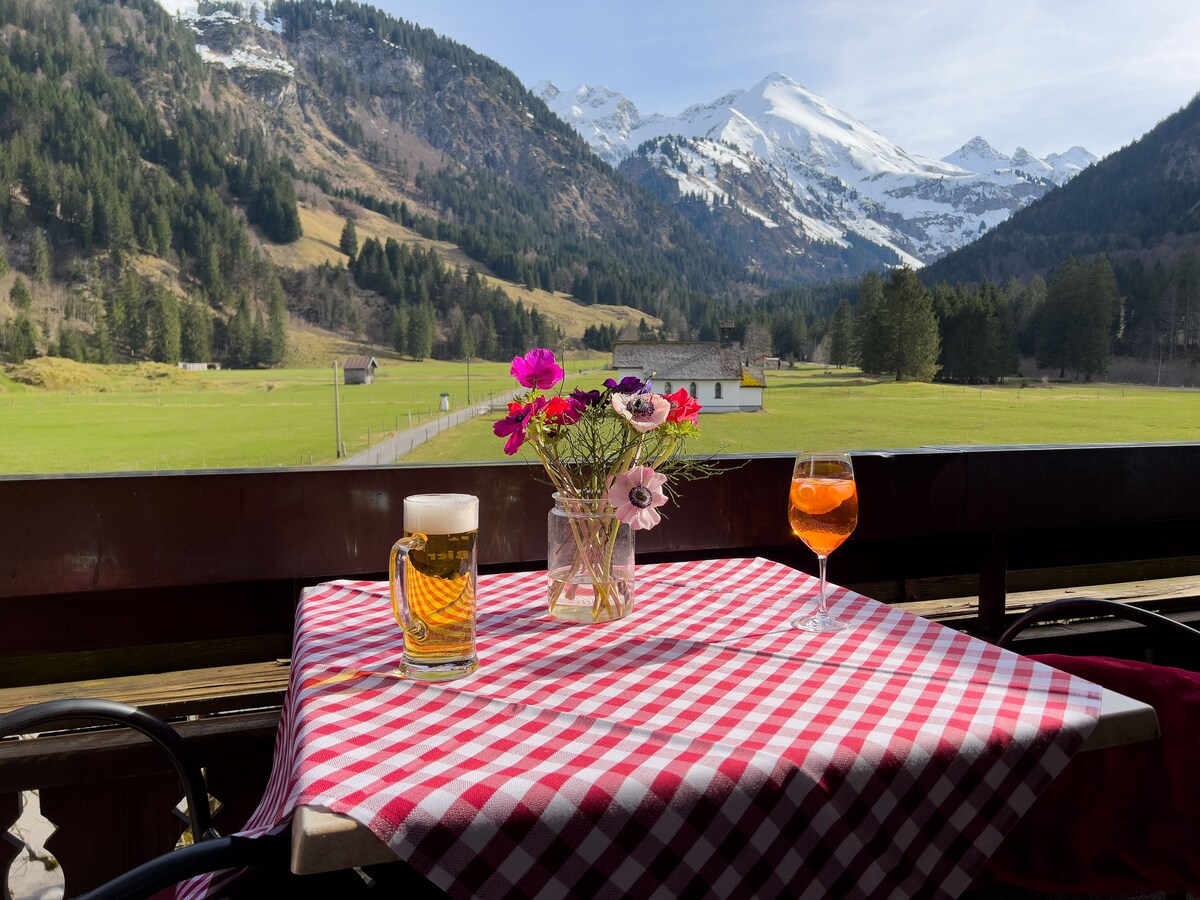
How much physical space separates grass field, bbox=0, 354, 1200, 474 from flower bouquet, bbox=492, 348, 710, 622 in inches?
2.8

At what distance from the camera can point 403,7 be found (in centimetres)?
302

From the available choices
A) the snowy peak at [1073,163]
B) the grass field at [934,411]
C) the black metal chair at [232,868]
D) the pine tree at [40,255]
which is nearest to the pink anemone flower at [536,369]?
the black metal chair at [232,868]

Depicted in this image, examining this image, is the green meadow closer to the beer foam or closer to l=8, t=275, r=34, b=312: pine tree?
l=8, t=275, r=34, b=312: pine tree

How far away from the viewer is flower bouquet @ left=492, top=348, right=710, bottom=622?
1047 mm

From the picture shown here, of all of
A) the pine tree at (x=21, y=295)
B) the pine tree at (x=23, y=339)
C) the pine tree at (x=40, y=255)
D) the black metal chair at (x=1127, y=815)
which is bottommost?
the black metal chair at (x=1127, y=815)

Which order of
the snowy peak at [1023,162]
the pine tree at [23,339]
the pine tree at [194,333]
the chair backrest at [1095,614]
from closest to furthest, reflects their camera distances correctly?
the chair backrest at [1095,614], the pine tree at [194,333], the pine tree at [23,339], the snowy peak at [1023,162]

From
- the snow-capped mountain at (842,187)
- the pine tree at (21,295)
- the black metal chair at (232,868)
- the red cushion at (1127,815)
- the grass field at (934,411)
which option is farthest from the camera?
the snow-capped mountain at (842,187)

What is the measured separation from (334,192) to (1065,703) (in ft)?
44.7

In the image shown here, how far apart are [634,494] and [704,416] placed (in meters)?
2.67

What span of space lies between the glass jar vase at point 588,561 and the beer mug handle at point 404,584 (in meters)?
0.23

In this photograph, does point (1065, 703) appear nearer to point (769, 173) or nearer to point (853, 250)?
point (853, 250)

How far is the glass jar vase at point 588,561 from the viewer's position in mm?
1050

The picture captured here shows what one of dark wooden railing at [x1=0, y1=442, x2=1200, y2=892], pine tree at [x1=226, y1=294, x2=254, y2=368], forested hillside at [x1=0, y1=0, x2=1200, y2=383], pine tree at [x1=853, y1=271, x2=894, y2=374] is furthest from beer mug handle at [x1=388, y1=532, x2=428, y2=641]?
pine tree at [x1=226, y1=294, x2=254, y2=368]

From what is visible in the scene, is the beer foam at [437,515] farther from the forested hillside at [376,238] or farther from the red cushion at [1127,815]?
the forested hillside at [376,238]
